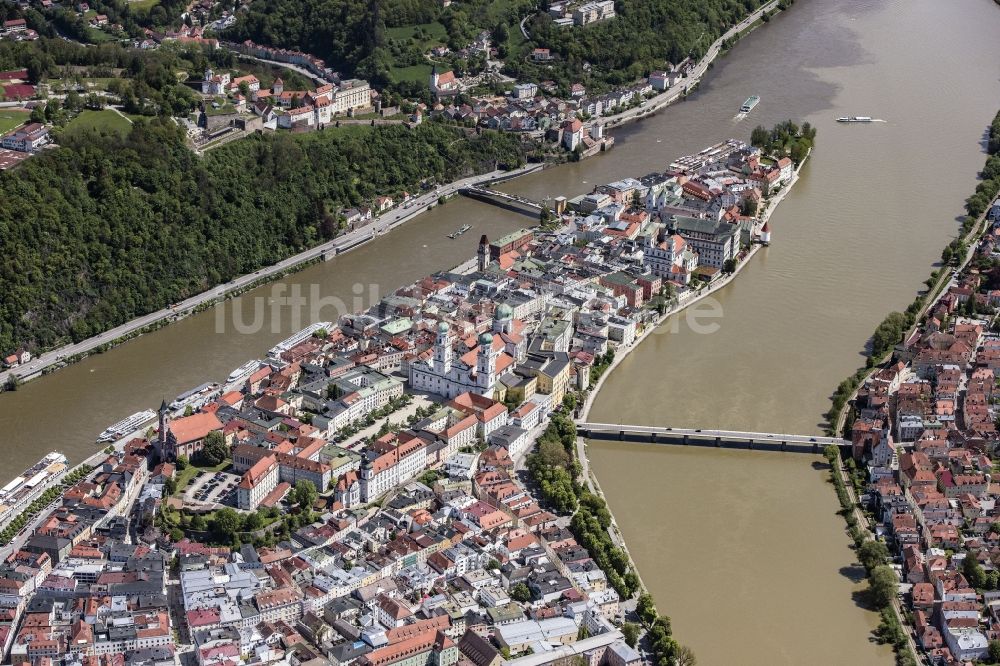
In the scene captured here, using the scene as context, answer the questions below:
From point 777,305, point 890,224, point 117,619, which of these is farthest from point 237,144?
point 117,619

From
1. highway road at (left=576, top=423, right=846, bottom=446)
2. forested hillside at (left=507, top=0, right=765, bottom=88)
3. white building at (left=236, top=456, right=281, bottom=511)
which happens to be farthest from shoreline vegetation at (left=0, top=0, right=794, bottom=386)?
forested hillside at (left=507, top=0, right=765, bottom=88)

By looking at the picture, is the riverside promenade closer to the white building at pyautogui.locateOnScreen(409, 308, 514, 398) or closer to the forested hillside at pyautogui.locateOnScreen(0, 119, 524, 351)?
the white building at pyautogui.locateOnScreen(409, 308, 514, 398)

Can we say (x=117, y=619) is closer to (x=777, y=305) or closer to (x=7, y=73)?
(x=777, y=305)

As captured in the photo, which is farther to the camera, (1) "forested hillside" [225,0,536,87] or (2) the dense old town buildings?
(1) "forested hillside" [225,0,536,87]

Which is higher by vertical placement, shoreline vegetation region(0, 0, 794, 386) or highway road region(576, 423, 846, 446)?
shoreline vegetation region(0, 0, 794, 386)

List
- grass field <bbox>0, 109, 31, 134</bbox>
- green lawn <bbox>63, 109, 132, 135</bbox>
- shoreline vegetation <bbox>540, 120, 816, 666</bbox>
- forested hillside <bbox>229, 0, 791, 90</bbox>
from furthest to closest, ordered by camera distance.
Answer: forested hillside <bbox>229, 0, 791, 90</bbox> → green lawn <bbox>63, 109, 132, 135</bbox> → grass field <bbox>0, 109, 31, 134</bbox> → shoreline vegetation <bbox>540, 120, 816, 666</bbox>

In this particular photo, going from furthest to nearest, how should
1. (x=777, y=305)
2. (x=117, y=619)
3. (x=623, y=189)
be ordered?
(x=623, y=189)
(x=777, y=305)
(x=117, y=619)

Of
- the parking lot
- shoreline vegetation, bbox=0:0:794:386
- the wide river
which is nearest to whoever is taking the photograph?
the wide river

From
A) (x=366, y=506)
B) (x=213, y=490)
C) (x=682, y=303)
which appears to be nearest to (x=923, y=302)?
(x=682, y=303)
